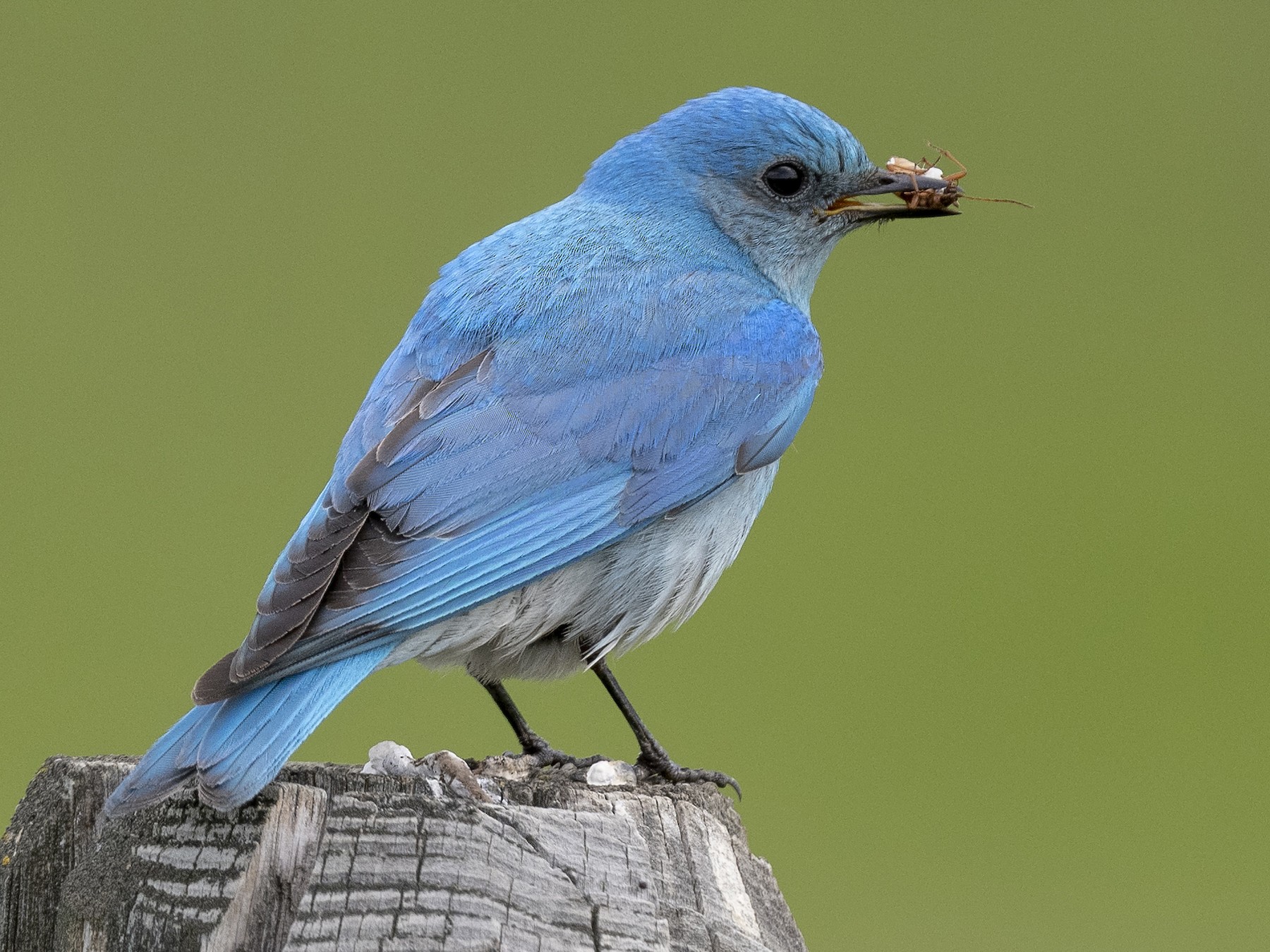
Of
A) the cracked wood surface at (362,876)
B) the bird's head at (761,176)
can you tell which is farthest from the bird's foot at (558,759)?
the bird's head at (761,176)

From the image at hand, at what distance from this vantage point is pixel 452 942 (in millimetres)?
3262

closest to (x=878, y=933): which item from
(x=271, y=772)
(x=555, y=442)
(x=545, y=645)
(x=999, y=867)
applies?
(x=999, y=867)

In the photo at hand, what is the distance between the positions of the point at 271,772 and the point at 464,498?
1268 mm

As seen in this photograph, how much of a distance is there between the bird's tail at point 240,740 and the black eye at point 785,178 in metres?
2.57

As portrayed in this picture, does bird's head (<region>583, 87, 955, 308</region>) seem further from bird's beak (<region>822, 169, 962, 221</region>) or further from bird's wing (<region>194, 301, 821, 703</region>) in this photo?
bird's wing (<region>194, 301, 821, 703</region>)

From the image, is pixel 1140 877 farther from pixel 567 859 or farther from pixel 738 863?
pixel 567 859

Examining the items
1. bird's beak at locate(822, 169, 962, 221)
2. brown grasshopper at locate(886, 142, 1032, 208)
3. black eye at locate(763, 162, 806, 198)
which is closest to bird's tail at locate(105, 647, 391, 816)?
black eye at locate(763, 162, 806, 198)

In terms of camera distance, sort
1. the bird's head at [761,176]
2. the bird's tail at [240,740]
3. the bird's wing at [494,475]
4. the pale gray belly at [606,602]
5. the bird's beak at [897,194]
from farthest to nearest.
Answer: the bird's beak at [897,194]
the bird's head at [761,176]
the pale gray belly at [606,602]
the bird's wing at [494,475]
the bird's tail at [240,740]

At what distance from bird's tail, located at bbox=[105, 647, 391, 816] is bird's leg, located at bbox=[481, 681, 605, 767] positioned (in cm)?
99

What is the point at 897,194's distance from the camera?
643 cm

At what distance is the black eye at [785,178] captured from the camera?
6.29 m

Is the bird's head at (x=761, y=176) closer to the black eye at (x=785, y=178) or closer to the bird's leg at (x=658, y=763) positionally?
the black eye at (x=785, y=178)

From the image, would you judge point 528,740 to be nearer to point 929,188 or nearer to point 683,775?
point 683,775

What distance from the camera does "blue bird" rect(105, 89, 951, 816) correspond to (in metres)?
4.45
